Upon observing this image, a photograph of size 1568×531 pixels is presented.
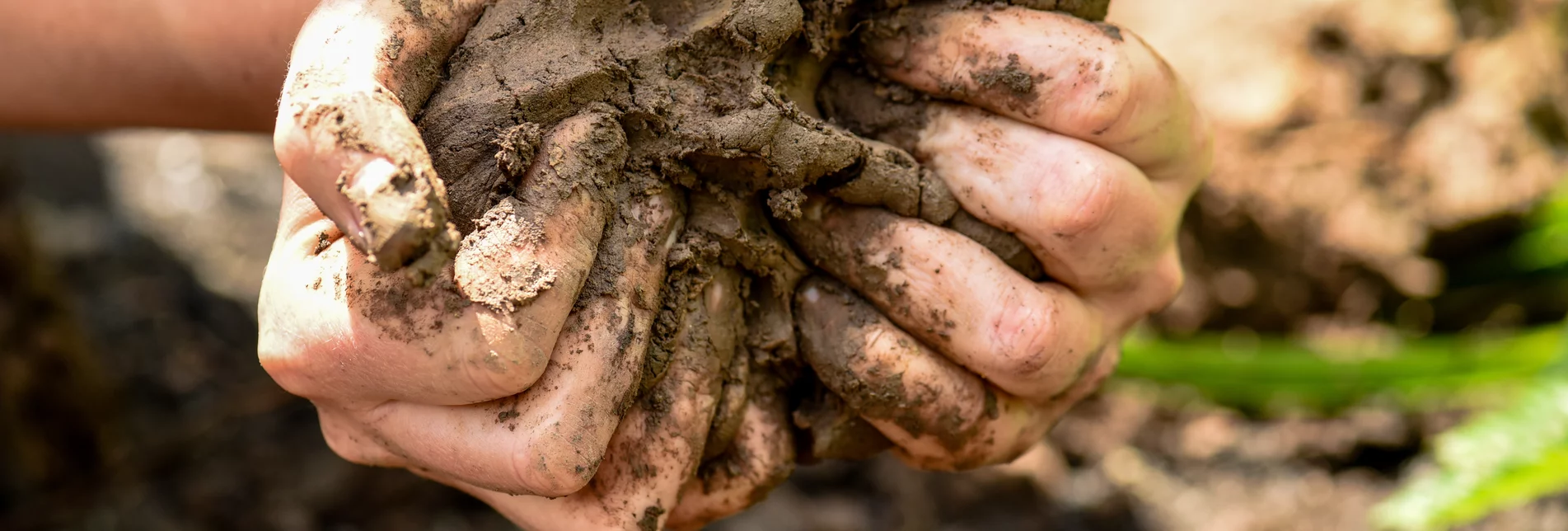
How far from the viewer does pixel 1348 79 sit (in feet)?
8.51

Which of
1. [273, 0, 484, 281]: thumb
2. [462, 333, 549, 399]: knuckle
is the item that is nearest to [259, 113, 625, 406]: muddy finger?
[462, 333, 549, 399]: knuckle

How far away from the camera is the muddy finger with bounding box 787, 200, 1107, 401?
1.27 meters

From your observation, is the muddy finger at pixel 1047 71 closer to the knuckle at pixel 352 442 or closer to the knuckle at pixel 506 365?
the knuckle at pixel 506 365

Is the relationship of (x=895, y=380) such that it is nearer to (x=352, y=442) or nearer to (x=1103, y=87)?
(x=1103, y=87)

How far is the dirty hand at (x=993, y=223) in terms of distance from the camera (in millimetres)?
1262

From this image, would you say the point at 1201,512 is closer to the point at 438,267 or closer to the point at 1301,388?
the point at 1301,388

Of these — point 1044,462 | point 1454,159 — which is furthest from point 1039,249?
point 1454,159

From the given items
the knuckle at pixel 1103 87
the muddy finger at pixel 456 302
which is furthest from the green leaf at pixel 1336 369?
the muddy finger at pixel 456 302

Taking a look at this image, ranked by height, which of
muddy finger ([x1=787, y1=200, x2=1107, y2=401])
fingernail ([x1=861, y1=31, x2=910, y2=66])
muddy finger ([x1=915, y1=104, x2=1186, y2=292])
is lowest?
muddy finger ([x1=787, y1=200, x2=1107, y2=401])

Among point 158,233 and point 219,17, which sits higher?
point 219,17

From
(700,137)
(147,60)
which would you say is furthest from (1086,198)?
(147,60)

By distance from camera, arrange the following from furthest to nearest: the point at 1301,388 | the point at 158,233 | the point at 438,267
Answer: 1. the point at 158,233
2. the point at 1301,388
3. the point at 438,267

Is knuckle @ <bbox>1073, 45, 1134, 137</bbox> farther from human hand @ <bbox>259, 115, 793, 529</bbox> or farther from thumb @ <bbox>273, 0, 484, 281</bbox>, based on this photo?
thumb @ <bbox>273, 0, 484, 281</bbox>

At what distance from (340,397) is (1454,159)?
2.63 metres
